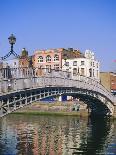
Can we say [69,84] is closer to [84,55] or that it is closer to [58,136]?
[58,136]

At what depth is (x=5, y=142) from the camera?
44.5 metres

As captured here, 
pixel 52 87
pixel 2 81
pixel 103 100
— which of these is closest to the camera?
pixel 2 81

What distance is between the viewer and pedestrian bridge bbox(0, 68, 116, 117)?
39250 millimetres

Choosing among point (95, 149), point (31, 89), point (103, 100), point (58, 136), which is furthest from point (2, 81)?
point (103, 100)

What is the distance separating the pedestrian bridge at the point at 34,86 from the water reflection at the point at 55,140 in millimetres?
4200

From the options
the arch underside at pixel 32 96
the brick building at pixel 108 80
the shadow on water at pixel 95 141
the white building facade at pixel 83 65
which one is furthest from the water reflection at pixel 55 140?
the brick building at pixel 108 80

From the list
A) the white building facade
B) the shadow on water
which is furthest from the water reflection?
the white building facade

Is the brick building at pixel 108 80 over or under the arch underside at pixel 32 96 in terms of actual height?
over

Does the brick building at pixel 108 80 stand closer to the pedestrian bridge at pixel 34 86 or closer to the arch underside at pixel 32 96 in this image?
the arch underside at pixel 32 96

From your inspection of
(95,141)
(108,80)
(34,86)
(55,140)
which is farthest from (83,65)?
(34,86)

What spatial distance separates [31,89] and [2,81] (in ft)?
19.4

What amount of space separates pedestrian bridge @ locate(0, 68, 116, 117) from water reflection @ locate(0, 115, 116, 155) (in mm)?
4200

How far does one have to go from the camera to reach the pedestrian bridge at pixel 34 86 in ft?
129

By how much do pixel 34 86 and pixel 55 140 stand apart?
7.31 m
